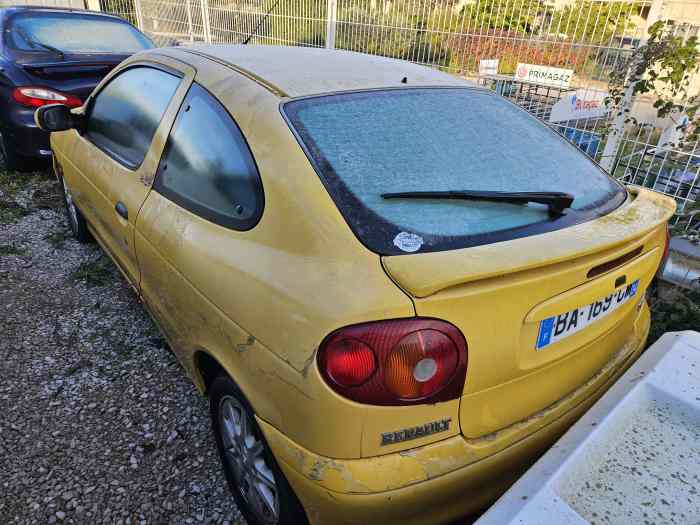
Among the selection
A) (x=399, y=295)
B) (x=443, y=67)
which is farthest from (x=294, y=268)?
(x=443, y=67)

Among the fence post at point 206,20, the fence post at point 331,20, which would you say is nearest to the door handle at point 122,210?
the fence post at point 331,20

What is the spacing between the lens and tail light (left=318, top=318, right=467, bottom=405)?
128 cm

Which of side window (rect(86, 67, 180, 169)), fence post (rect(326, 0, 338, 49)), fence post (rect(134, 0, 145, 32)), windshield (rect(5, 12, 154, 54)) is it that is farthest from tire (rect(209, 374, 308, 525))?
fence post (rect(134, 0, 145, 32))

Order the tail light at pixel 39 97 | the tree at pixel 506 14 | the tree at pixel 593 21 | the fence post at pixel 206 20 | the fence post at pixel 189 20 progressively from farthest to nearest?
the fence post at pixel 189 20 < the fence post at pixel 206 20 < the tree at pixel 506 14 < the tail light at pixel 39 97 < the tree at pixel 593 21

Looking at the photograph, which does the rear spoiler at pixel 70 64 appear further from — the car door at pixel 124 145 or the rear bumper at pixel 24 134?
the car door at pixel 124 145

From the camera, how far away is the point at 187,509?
2.00 m

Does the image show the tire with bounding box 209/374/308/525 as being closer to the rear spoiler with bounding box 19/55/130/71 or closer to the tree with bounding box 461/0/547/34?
the rear spoiler with bounding box 19/55/130/71

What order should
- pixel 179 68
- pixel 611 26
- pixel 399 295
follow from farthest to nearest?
pixel 611 26, pixel 179 68, pixel 399 295

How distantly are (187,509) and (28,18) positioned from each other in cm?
576

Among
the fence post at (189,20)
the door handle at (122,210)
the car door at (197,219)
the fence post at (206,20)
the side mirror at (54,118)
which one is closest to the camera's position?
the car door at (197,219)

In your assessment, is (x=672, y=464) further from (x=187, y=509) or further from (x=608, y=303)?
(x=187, y=509)

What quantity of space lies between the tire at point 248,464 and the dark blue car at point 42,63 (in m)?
4.28

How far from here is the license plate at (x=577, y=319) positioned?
1.47 meters

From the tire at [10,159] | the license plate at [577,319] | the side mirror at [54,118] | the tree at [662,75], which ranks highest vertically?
the tree at [662,75]
